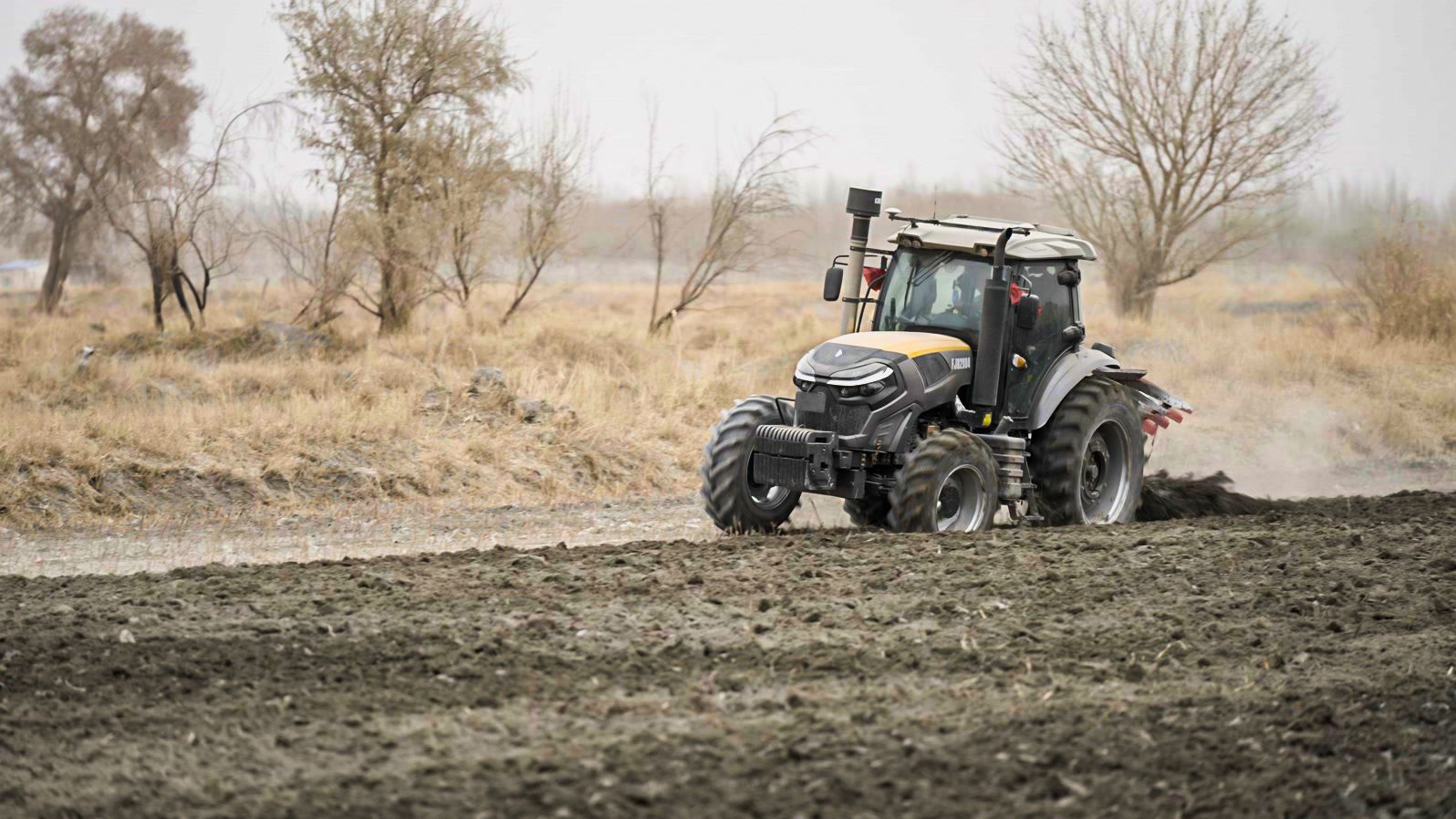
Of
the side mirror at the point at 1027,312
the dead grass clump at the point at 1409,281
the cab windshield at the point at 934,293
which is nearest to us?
the side mirror at the point at 1027,312

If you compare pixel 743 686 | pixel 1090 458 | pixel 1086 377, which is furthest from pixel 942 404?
pixel 743 686

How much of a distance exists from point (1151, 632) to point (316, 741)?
421 cm

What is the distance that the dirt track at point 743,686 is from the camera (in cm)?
500

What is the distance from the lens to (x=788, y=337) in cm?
2773

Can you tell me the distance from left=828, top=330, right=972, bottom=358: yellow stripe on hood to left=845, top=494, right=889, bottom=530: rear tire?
4.02ft

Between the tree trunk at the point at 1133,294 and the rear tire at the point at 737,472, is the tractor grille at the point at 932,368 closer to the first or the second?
the rear tire at the point at 737,472

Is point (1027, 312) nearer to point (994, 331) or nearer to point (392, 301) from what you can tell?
point (994, 331)

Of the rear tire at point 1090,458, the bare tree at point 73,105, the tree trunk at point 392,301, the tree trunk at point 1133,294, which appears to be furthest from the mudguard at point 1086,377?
the bare tree at point 73,105

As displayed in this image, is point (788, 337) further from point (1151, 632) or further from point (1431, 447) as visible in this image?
point (1151, 632)

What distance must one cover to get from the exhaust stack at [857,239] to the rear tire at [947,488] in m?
1.48

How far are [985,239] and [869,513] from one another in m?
2.22

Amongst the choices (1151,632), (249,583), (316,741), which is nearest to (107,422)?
(249,583)

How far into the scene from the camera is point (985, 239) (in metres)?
10.3

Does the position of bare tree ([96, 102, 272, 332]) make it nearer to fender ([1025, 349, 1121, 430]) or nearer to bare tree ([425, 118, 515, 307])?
bare tree ([425, 118, 515, 307])
